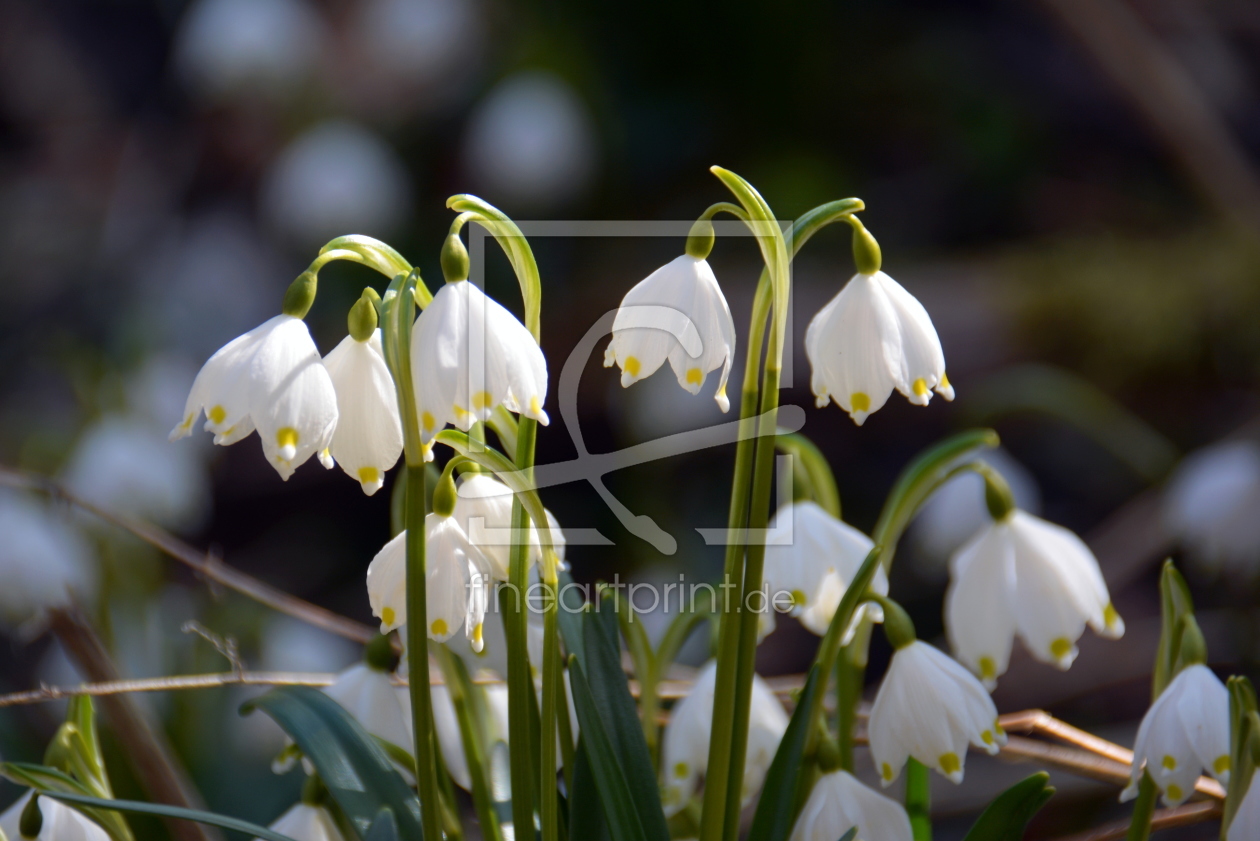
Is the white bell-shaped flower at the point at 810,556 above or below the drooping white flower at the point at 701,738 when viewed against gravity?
above

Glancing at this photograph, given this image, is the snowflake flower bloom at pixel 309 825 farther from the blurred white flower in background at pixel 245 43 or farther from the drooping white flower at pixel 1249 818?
the blurred white flower in background at pixel 245 43

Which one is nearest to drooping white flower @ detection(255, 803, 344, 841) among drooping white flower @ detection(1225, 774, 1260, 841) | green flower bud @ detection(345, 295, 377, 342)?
green flower bud @ detection(345, 295, 377, 342)

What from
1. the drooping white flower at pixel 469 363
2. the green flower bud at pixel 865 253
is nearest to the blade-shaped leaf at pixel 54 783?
the drooping white flower at pixel 469 363

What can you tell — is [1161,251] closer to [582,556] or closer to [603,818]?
[582,556]

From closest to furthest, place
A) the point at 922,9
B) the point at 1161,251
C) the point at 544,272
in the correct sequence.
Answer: the point at 1161,251
the point at 544,272
the point at 922,9

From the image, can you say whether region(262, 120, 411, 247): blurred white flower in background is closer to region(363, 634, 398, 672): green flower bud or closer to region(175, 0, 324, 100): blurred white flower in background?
region(175, 0, 324, 100): blurred white flower in background

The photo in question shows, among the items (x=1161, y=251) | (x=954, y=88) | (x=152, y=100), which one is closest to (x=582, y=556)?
(x=1161, y=251)
